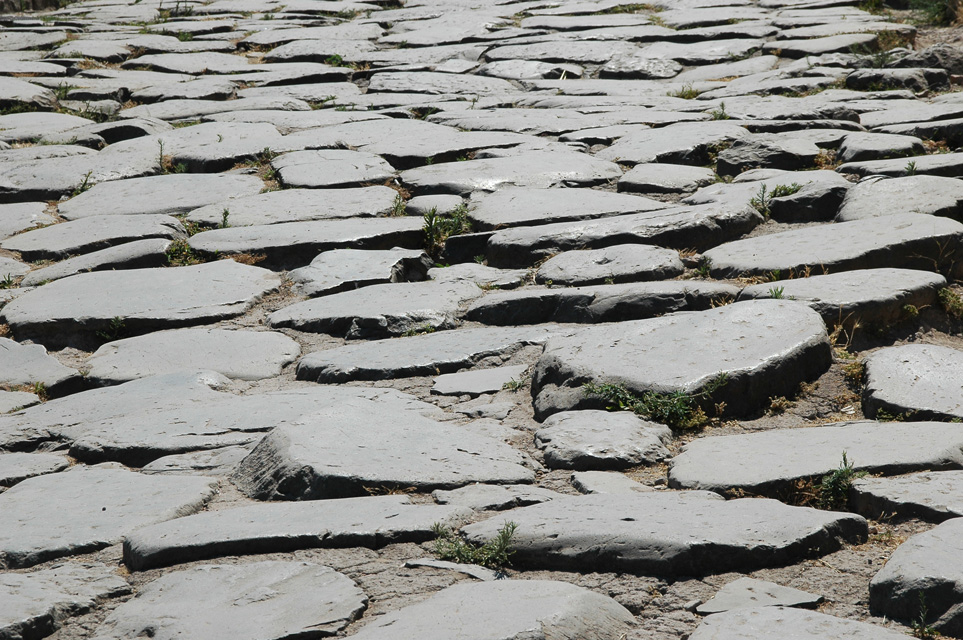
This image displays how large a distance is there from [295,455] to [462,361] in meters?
0.68

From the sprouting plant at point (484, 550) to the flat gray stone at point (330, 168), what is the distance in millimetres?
2489

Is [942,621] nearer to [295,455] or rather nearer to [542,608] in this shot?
[542,608]

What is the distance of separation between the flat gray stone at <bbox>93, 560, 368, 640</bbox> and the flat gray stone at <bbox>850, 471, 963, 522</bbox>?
90 cm

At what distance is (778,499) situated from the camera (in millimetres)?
1839

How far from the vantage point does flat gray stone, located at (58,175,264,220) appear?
3820 mm

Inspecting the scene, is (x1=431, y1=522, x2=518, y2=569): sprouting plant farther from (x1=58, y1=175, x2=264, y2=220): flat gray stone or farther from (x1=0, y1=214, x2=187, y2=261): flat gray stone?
(x1=58, y1=175, x2=264, y2=220): flat gray stone

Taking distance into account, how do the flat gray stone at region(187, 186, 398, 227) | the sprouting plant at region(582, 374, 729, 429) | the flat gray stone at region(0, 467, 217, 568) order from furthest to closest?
1. the flat gray stone at region(187, 186, 398, 227)
2. the sprouting plant at region(582, 374, 729, 429)
3. the flat gray stone at region(0, 467, 217, 568)

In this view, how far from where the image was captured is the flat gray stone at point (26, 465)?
6.91ft

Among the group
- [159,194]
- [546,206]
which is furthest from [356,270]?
[159,194]

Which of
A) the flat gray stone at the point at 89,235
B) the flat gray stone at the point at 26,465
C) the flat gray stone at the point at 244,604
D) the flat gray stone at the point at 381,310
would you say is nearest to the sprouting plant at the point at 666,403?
the flat gray stone at the point at 381,310

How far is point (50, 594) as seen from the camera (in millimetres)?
1604

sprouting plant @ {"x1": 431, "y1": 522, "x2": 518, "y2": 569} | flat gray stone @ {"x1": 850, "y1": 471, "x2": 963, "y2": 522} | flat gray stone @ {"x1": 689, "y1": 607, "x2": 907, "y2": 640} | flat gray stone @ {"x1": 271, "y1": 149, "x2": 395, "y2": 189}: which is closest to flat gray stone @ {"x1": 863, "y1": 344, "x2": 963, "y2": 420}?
flat gray stone @ {"x1": 850, "y1": 471, "x2": 963, "y2": 522}

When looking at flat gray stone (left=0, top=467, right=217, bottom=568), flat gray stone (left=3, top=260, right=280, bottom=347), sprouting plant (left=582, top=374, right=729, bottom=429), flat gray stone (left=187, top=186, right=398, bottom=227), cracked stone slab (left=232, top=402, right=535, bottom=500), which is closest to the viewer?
flat gray stone (left=0, top=467, right=217, bottom=568)

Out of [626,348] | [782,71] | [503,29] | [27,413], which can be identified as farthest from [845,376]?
[503,29]
